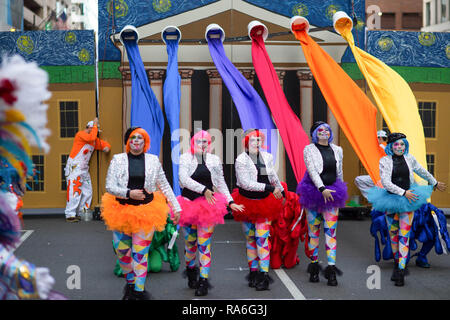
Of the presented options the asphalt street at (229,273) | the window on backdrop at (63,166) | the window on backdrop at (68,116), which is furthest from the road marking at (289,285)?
the window on backdrop at (68,116)

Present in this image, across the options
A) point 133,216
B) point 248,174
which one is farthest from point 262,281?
point 133,216

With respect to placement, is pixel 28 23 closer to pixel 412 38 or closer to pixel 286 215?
pixel 412 38

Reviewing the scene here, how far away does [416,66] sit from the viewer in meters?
10.2

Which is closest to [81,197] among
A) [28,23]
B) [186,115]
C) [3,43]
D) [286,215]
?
[186,115]

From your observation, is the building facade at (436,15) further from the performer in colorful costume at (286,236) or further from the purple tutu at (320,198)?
the purple tutu at (320,198)

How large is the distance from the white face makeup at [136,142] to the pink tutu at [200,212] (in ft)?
2.63

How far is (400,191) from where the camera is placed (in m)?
5.78

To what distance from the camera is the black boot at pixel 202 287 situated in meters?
5.35

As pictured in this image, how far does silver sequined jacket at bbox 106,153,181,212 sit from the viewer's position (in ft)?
15.8

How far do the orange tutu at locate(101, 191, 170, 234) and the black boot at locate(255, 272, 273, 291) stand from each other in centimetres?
136

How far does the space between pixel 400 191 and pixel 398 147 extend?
0.50 meters

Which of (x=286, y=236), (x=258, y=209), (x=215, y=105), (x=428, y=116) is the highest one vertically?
(x=215, y=105)

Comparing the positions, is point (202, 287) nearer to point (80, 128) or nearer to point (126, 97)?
point (126, 97)

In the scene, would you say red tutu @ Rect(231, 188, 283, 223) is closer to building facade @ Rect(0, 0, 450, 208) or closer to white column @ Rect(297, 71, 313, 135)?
building facade @ Rect(0, 0, 450, 208)
